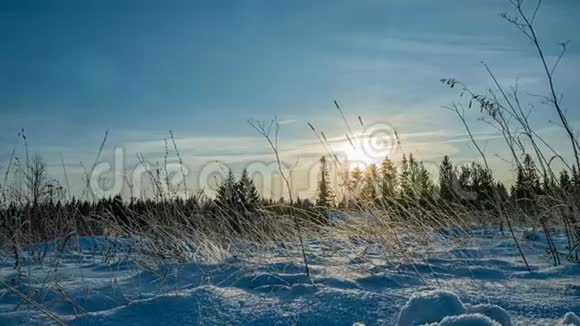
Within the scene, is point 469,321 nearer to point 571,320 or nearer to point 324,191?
point 571,320

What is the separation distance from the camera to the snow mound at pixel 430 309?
141 cm

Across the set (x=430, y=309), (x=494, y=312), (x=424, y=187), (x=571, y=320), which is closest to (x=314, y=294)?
(x=430, y=309)

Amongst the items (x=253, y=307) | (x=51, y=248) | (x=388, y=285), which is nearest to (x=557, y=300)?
(x=388, y=285)

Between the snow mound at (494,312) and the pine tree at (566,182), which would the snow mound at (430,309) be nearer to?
the snow mound at (494,312)

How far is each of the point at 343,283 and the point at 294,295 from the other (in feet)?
0.95

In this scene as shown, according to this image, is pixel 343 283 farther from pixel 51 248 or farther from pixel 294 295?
pixel 51 248

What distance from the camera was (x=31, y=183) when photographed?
5.11 m

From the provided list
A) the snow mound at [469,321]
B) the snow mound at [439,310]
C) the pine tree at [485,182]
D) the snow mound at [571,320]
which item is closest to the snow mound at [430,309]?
the snow mound at [439,310]

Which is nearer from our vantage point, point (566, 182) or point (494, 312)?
point (494, 312)

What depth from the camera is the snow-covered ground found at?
1567mm

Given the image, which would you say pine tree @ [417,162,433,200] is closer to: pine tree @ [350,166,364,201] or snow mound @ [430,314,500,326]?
pine tree @ [350,166,364,201]

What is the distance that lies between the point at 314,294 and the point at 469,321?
0.79m

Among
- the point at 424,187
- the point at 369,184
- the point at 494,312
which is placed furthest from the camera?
the point at 424,187

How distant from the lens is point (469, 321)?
1.26 m
